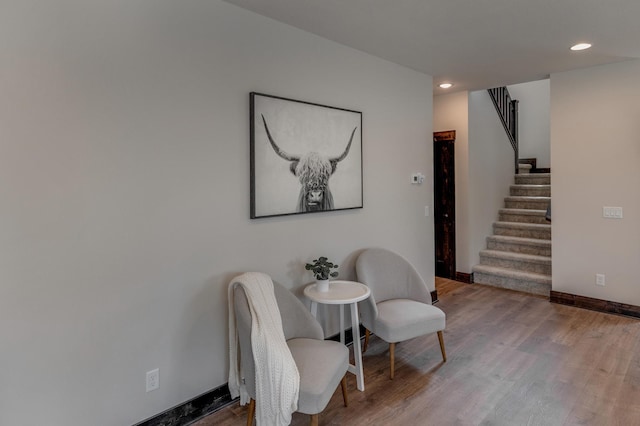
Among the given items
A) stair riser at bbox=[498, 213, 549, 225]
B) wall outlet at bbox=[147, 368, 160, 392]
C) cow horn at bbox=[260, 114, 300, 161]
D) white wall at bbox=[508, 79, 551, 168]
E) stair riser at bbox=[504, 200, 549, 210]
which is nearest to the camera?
wall outlet at bbox=[147, 368, 160, 392]

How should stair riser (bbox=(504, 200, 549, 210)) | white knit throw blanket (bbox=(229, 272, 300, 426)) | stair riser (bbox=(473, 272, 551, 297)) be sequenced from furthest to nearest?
stair riser (bbox=(504, 200, 549, 210))
stair riser (bbox=(473, 272, 551, 297))
white knit throw blanket (bbox=(229, 272, 300, 426))

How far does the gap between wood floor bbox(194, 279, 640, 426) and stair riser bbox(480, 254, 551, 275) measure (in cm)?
84

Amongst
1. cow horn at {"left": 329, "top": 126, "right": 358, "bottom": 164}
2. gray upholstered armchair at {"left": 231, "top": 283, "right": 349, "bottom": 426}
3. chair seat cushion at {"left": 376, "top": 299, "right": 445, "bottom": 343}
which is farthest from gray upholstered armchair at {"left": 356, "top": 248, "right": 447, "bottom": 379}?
cow horn at {"left": 329, "top": 126, "right": 358, "bottom": 164}

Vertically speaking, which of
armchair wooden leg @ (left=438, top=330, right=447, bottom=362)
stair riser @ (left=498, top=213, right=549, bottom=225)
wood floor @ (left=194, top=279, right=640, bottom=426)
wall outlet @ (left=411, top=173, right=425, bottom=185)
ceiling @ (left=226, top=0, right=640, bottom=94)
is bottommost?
wood floor @ (left=194, top=279, right=640, bottom=426)

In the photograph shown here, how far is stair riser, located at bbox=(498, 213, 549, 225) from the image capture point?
17.9 feet

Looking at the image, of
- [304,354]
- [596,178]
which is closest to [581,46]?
[596,178]

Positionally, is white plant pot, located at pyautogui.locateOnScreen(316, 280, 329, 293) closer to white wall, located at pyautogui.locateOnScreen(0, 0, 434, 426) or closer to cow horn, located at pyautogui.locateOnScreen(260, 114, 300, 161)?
white wall, located at pyautogui.locateOnScreen(0, 0, 434, 426)

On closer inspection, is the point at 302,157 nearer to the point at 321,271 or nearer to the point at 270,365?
the point at 321,271

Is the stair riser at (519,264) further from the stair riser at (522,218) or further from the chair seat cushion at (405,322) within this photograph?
the chair seat cushion at (405,322)

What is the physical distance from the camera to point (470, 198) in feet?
17.0

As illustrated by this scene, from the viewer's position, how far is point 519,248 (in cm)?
525

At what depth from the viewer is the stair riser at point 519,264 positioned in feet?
15.8

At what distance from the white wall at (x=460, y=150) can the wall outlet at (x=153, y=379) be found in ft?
14.1

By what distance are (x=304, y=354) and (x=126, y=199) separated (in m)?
1.33
